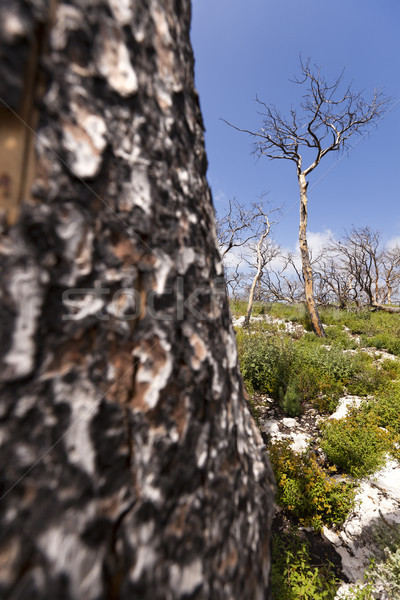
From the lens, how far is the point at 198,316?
0.77 metres

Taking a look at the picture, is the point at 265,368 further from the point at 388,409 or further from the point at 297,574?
the point at 297,574

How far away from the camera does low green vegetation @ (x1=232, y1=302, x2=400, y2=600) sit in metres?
1.95

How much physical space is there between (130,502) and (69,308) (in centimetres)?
45

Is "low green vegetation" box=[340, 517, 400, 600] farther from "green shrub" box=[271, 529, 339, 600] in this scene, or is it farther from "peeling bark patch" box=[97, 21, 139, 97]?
"peeling bark patch" box=[97, 21, 139, 97]

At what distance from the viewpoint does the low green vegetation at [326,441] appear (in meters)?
1.95

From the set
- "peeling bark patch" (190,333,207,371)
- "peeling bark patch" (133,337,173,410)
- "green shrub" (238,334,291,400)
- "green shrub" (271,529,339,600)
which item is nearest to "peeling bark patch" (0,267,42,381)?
"peeling bark patch" (133,337,173,410)

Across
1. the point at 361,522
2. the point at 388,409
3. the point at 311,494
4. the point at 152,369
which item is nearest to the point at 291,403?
the point at 388,409

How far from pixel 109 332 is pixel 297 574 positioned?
2688 millimetres

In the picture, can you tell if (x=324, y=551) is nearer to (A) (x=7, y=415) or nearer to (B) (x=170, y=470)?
(B) (x=170, y=470)

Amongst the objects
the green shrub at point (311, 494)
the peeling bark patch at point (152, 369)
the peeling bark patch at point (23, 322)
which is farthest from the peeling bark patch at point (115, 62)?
the green shrub at point (311, 494)

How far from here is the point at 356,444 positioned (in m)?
3.23

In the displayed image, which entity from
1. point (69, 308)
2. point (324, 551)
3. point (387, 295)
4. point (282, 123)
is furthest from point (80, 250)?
point (387, 295)

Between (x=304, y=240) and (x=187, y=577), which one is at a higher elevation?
(x=304, y=240)

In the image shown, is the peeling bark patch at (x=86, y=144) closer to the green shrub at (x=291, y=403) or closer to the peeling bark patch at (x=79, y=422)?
the peeling bark patch at (x=79, y=422)
